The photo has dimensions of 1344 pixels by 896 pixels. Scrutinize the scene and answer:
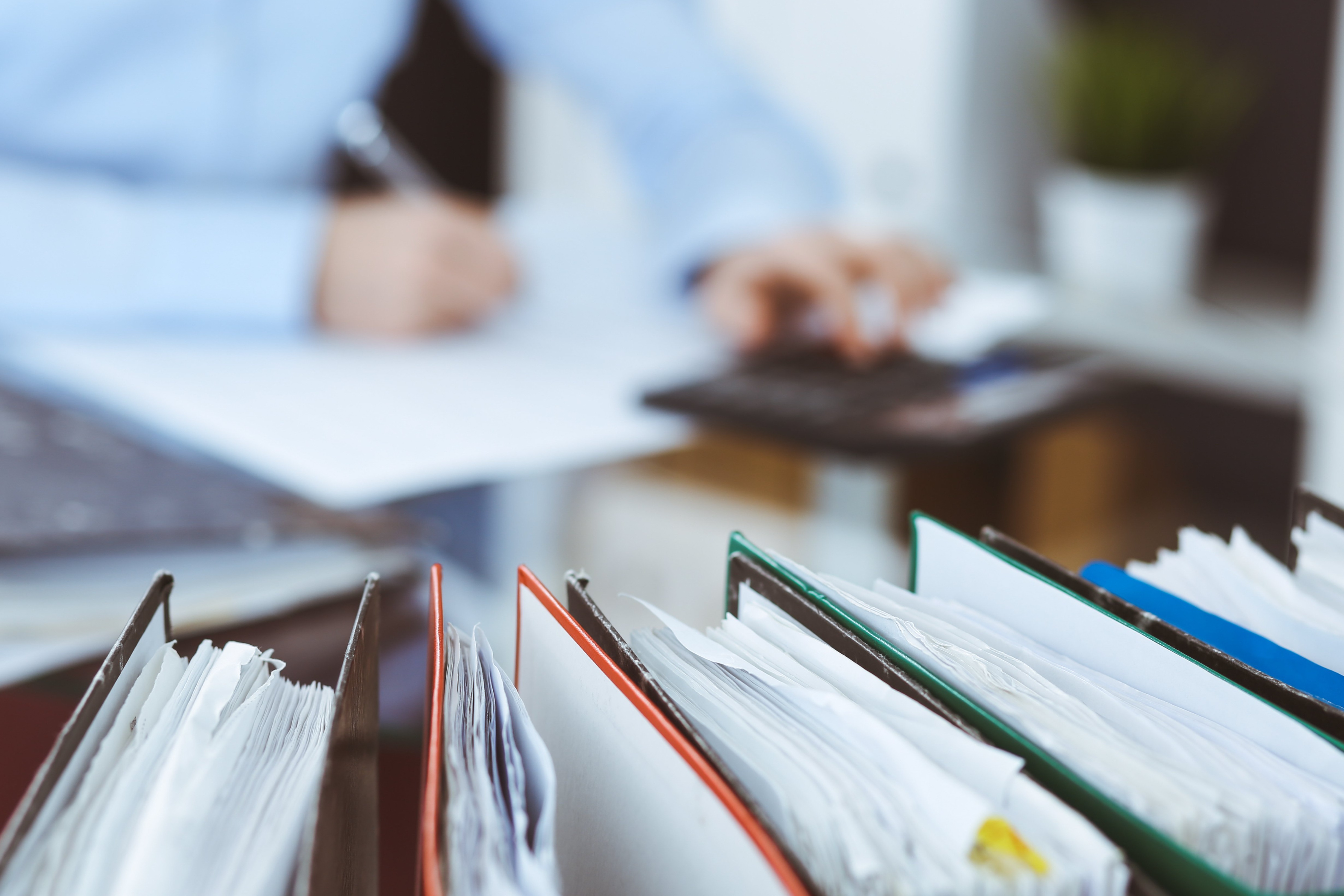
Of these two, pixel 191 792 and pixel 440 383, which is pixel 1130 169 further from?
pixel 191 792

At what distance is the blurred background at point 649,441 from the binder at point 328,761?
9 centimetres

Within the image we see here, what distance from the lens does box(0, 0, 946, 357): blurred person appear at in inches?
30.2

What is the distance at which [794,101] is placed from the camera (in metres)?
1.85

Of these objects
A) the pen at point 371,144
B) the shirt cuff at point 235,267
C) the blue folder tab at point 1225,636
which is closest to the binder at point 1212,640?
the blue folder tab at point 1225,636

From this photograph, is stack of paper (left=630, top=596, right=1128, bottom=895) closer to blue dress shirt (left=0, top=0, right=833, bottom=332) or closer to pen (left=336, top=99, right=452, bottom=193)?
blue dress shirt (left=0, top=0, right=833, bottom=332)

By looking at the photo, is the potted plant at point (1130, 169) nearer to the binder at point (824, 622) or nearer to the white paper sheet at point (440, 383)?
the white paper sheet at point (440, 383)

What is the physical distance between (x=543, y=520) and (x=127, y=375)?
302mm

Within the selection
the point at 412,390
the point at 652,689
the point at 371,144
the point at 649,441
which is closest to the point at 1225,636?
the point at 652,689

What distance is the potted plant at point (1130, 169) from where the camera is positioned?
1.33 m

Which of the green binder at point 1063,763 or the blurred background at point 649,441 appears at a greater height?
the green binder at point 1063,763

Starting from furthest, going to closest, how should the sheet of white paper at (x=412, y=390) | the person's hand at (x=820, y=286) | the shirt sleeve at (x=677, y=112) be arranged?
the shirt sleeve at (x=677, y=112)
the person's hand at (x=820, y=286)
the sheet of white paper at (x=412, y=390)

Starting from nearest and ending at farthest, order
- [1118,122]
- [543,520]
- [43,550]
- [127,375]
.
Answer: [43,550], [543,520], [127,375], [1118,122]

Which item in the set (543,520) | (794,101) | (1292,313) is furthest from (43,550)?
(794,101)

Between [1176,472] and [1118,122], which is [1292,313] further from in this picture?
[1176,472]
